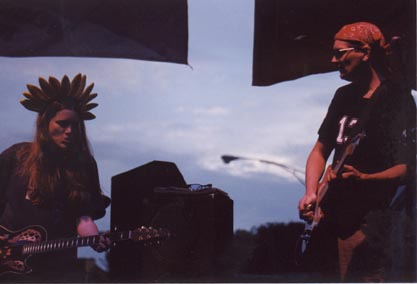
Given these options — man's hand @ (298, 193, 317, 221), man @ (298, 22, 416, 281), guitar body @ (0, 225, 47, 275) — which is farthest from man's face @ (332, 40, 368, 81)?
guitar body @ (0, 225, 47, 275)

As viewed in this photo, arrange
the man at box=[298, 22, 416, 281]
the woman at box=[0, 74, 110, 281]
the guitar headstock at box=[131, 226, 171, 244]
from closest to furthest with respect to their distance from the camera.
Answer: the man at box=[298, 22, 416, 281] → the guitar headstock at box=[131, 226, 171, 244] → the woman at box=[0, 74, 110, 281]


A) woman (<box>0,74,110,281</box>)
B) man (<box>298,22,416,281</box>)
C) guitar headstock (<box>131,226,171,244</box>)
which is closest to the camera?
man (<box>298,22,416,281</box>)

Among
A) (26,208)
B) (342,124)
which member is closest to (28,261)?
(26,208)

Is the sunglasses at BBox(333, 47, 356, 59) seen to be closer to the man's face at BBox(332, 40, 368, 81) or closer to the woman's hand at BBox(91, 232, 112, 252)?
the man's face at BBox(332, 40, 368, 81)

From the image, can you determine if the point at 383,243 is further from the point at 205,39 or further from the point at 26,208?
the point at 26,208

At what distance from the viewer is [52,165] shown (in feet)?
15.4

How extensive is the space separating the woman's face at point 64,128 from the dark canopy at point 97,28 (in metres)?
0.36

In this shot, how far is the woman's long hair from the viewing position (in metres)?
4.64

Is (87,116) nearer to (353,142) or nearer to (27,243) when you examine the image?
(27,243)

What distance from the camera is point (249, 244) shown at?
177 inches

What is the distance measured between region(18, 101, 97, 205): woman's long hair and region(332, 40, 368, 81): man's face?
1.53 metres

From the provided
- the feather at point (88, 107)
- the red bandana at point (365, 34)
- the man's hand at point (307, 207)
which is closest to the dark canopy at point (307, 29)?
the red bandana at point (365, 34)

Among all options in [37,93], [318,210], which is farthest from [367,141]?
[37,93]

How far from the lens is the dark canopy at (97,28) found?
4633 mm
